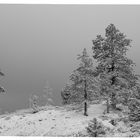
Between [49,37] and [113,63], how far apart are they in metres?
6.58

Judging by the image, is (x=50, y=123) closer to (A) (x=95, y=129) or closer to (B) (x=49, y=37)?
(A) (x=95, y=129)

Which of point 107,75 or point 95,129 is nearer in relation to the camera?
point 95,129

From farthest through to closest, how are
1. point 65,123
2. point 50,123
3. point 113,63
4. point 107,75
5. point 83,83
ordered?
point 113,63
point 83,83
point 107,75
point 50,123
point 65,123

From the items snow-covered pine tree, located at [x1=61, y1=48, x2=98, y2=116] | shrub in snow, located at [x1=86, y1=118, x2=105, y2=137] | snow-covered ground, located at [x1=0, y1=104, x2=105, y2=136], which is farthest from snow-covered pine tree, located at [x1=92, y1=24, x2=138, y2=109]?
shrub in snow, located at [x1=86, y1=118, x2=105, y2=137]

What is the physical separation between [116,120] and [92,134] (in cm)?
414

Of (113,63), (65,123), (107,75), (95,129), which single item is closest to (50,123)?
(65,123)

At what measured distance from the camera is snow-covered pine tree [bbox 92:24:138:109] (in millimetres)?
24922

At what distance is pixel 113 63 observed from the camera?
2669 centimetres

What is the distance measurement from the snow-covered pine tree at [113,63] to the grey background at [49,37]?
2.76 feet

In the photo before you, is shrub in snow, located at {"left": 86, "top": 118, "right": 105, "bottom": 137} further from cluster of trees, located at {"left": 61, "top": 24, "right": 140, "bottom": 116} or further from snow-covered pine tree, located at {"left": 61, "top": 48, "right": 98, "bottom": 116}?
snow-covered pine tree, located at {"left": 61, "top": 48, "right": 98, "bottom": 116}

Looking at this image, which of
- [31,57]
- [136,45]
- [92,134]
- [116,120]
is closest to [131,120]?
[116,120]

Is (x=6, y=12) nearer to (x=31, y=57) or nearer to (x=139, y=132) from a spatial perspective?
(x=31, y=57)

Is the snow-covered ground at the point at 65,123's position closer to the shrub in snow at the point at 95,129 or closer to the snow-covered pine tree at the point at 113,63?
the shrub in snow at the point at 95,129

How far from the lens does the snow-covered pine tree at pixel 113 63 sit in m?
24.9
